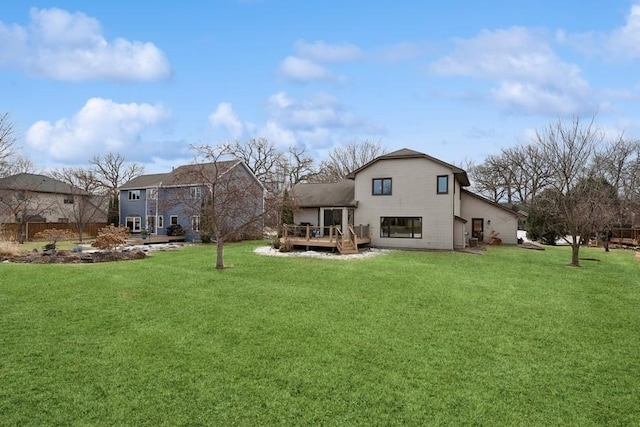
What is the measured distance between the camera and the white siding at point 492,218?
26.2 m

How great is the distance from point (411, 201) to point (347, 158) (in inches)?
947

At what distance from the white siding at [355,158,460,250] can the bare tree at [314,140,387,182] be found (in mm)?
21139

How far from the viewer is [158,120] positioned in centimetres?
1978

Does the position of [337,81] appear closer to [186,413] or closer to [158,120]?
[158,120]

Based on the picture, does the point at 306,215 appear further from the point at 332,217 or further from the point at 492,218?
the point at 492,218

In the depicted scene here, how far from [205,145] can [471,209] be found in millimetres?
19905

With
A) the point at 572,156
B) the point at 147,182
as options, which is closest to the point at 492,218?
the point at 572,156

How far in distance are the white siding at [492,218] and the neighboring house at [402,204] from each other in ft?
7.57

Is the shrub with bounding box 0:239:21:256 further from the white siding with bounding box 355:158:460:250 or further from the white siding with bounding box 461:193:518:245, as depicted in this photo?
the white siding with bounding box 461:193:518:245

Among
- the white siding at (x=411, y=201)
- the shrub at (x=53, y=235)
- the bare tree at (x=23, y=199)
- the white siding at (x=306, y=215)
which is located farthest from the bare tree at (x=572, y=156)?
the bare tree at (x=23, y=199)

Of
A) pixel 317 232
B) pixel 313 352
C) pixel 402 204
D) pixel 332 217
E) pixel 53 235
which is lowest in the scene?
pixel 313 352

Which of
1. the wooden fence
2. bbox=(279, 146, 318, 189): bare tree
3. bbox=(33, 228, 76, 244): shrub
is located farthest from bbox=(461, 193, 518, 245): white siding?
the wooden fence

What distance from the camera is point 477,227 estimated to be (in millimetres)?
26766

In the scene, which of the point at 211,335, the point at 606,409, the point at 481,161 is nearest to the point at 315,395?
the point at 211,335
